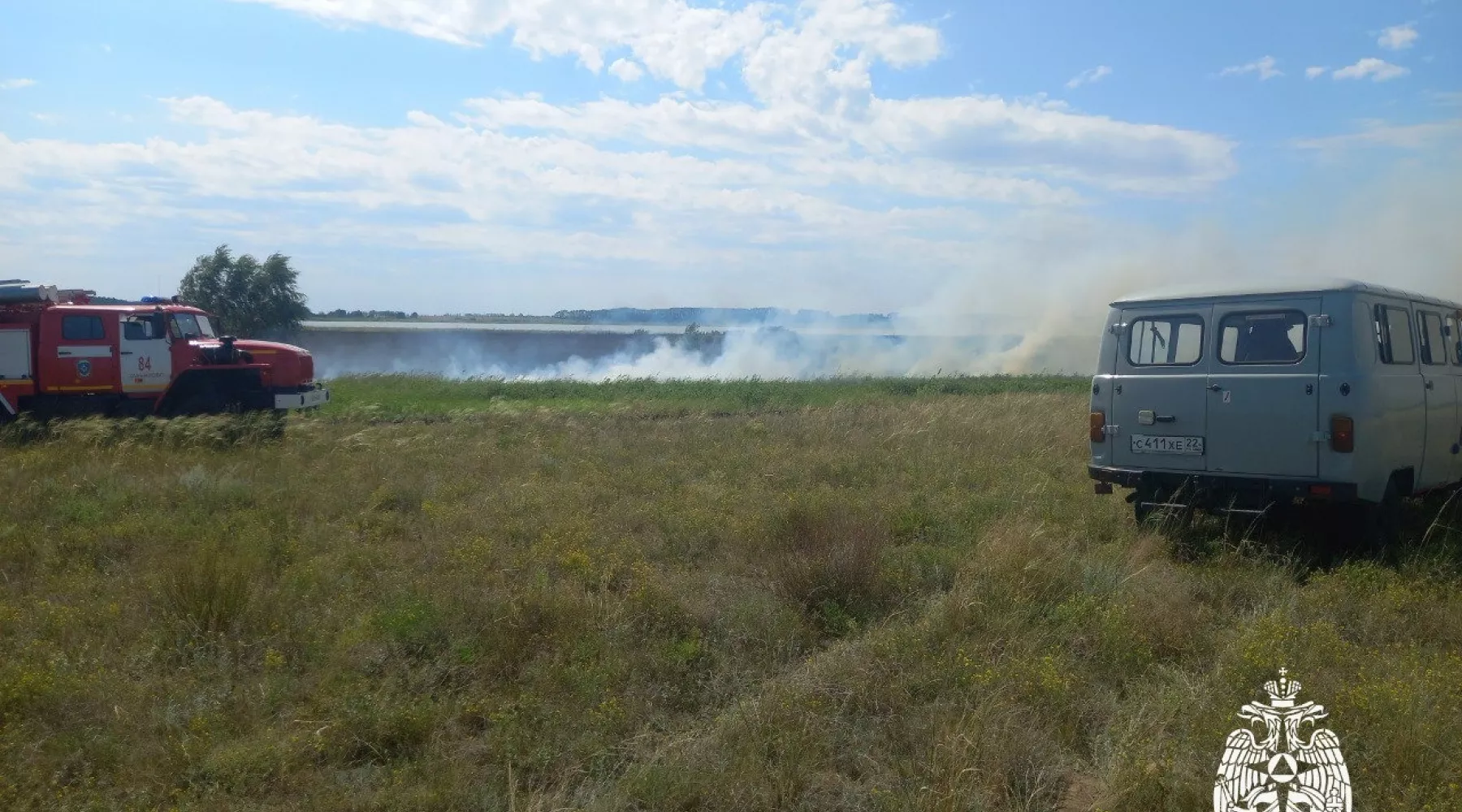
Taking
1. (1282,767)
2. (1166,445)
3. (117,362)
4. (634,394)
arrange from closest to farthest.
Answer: (1282,767) → (1166,445) → (117,362) → (634,394)

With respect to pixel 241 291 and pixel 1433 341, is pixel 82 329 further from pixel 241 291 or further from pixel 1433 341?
pixel 241 291

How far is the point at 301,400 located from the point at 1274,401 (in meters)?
16.5

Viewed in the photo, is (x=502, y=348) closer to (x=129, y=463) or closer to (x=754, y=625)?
(x=129, y=463)

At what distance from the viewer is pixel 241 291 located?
52000 millimetres

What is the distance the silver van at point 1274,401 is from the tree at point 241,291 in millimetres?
52244

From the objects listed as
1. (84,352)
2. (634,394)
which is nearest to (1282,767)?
(84,352)

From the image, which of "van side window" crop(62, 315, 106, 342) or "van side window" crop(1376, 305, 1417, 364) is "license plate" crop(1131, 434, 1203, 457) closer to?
"van side window" crop(1376, 305, 1417, 364)

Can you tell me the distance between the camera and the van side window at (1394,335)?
7727mm

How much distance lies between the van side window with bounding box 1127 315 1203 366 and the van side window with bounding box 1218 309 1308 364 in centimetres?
21

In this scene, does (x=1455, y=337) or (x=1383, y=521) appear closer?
(x=1383, y=521)

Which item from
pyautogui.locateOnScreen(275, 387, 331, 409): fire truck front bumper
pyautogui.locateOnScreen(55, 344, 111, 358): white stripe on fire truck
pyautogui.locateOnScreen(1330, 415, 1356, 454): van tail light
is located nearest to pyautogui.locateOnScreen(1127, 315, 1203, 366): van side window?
pyautogui.locateOnScreen(1330, 415, 1356, 454): van tail light

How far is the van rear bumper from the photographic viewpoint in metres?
7.30

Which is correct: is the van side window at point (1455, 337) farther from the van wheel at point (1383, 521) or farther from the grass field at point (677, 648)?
the van wheel at point (1383, 521)

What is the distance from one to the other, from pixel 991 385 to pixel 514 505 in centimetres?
2498
